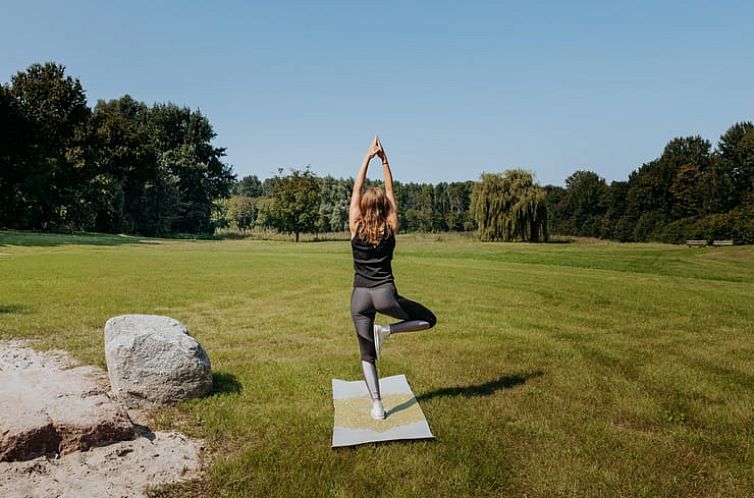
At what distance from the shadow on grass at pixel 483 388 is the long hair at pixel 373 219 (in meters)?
2.66

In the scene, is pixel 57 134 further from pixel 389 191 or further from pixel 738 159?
pixel 738 159

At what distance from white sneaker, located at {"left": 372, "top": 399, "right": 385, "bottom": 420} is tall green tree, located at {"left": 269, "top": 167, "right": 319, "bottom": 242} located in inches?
2704

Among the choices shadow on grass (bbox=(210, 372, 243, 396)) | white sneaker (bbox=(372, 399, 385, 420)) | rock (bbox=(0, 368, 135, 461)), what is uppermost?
rock (bbox=(0, 368, 135, 461))

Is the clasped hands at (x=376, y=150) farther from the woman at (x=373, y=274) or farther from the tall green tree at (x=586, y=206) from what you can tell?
the tall green tree at (x=586, y=206)

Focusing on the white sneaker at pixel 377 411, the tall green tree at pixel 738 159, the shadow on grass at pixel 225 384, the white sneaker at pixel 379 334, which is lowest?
the shadow on grass at pixel 225 384

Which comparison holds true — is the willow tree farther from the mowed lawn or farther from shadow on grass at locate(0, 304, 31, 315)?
shadow on grass at locate(0, 304, 31, 315)

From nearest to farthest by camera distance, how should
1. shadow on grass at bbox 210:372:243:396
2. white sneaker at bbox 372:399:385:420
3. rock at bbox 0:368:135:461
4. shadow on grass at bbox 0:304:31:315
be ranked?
rock at bbox 0:368:135:461 < white sneaker at bbox 372:399:385:420 < shadow on grass at bbox 210:372:243:396 < shadow on grass at bbox 0:304:31:315

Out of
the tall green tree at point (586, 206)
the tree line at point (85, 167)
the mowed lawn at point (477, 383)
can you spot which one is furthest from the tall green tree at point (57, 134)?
the tall green tree at point (586, 206)

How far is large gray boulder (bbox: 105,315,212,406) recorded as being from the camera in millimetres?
6574

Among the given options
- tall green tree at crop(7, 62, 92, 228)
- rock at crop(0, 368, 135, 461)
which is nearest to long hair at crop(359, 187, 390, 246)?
rock at crop(0, 368, 135, 461)

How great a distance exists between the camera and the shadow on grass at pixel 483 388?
720cm

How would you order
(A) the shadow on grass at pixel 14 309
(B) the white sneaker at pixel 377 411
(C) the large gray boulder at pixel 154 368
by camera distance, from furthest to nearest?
(A) the shadow on grass at pixel 14 309 → (C) the large gray boulder at pixel 154 368 → (B) the white sneaker at pixel 377 411

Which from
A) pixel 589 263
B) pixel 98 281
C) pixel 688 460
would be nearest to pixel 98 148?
pixel 98 281

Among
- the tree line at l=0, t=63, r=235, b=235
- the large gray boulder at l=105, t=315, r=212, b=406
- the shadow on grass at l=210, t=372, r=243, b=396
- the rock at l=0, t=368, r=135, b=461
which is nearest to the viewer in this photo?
the rock at l=0, t=368, r=135, b=461
